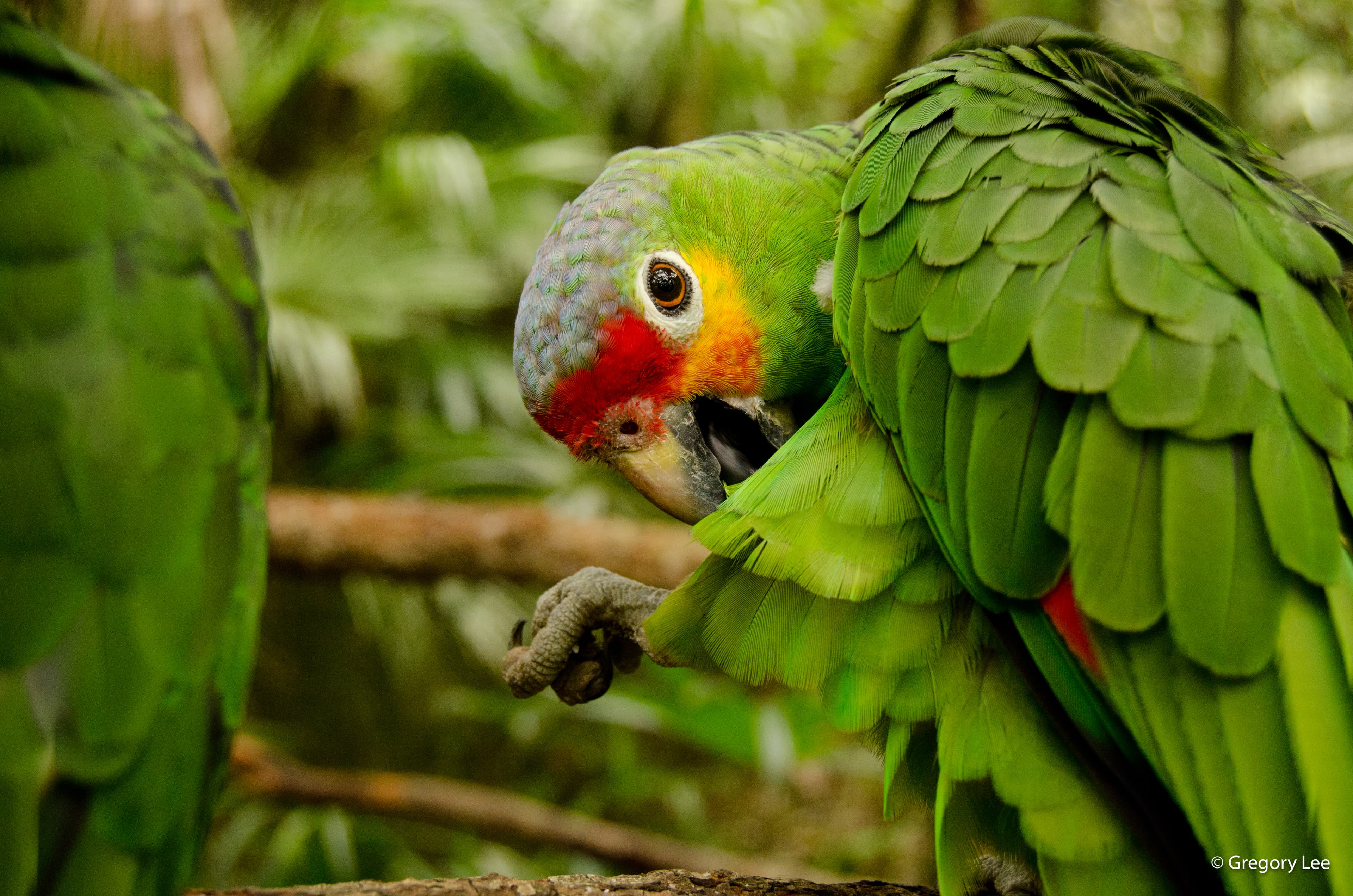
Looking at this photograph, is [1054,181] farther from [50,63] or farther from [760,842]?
[760,842]

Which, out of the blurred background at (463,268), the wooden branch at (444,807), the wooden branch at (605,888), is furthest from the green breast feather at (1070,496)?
the wooden branch at (444,807)

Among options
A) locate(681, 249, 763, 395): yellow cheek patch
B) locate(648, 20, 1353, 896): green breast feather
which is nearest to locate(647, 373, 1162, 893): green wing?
locate(648, 20, 1353, 896): green breast feather

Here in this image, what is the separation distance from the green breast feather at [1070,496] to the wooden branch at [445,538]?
5.60ft

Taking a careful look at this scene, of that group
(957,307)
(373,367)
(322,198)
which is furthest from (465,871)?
(957,307)

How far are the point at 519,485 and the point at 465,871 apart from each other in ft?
5.13

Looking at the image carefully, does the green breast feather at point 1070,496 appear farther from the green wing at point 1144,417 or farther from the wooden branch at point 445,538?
the wooden branch at point 445,538

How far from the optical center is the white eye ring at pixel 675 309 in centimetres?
134

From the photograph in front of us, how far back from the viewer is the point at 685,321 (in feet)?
4.45

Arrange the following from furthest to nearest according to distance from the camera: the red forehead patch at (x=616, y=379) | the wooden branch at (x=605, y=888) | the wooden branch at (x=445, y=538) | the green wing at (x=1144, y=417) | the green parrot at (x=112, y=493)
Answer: the wooden branch at (x=445, y=538) → the red forehead patch at (x=616, y=379) → the wooden branch at (x=605, y=888) → the green wing at (x=1144, y=417) → the green parrot at (x=112, y=493)

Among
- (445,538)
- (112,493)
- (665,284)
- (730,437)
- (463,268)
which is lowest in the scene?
(445,538)

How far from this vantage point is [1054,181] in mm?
1010

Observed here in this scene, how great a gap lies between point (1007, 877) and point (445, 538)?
2161 mm

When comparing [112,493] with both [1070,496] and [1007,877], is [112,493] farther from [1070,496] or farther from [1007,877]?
[1007,877]

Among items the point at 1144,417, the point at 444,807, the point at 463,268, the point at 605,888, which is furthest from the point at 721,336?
the point at 463,268
